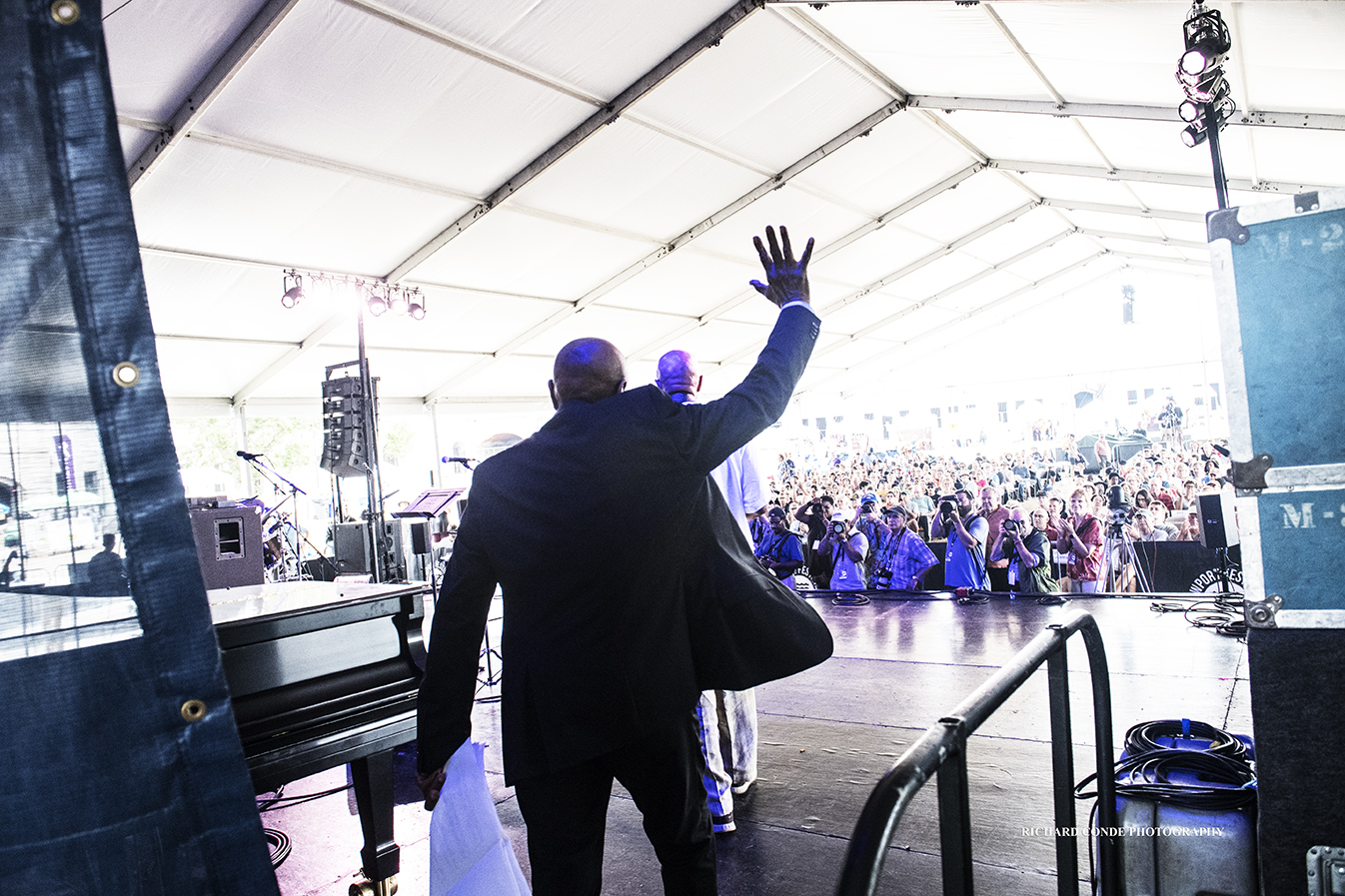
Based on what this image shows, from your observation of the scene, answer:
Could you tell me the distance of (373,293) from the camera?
10.3m

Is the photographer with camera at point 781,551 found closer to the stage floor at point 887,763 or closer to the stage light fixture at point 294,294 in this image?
the stage floor at point 887,763

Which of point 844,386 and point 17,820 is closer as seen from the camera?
point 17,820

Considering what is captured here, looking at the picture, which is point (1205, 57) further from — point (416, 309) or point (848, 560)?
point (416, 309)

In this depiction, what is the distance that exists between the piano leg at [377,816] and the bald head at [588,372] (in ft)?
5.25

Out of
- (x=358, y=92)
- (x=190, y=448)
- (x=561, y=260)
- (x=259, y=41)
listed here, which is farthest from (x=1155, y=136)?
(x=190, y=448)

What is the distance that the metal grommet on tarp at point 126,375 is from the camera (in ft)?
2.80

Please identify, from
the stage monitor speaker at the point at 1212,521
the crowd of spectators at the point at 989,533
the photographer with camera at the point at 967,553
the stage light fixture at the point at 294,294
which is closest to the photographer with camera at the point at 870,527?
the crowd of spectators at the point at 989,533

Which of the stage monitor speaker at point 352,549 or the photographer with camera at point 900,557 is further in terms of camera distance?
the stage monitor speaker at point 352,549

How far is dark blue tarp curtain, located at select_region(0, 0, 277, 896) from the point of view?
80cm

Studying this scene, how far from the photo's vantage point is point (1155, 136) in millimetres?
9344

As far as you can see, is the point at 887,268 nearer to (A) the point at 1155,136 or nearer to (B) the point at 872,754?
(A) the point at 1155,136

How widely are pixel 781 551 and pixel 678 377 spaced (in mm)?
6536

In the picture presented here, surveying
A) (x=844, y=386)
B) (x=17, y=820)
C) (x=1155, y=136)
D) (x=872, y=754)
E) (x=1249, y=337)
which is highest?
(x=1155, y=136)

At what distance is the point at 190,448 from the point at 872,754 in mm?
33163
